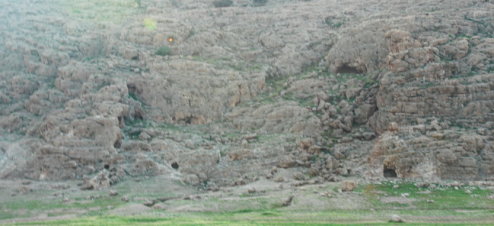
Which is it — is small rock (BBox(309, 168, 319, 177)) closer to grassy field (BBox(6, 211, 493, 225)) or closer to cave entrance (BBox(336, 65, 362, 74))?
grassy field (BBox(6, 211, 493, 225))

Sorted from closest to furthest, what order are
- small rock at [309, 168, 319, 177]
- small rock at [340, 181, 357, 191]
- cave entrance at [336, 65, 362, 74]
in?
small rock at [340, 181, 357, 191]
small rock at [309, 168, 319, 177]
cave entrance at [336, 65, 362, 74]

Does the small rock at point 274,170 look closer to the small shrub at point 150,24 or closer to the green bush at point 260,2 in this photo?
the small shrub at point 150,24

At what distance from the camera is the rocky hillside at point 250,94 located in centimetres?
3500

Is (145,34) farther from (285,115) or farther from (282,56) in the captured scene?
(285,115)

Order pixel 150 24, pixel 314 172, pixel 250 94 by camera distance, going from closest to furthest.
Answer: pixel 314 172, pixel 250 94, pixel 150 24

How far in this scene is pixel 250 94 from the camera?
153 ft

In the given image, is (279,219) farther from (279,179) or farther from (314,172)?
(314,172)

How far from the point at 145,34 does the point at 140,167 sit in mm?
21884

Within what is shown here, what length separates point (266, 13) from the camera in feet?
200

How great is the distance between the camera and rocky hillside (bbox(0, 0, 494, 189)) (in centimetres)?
3500

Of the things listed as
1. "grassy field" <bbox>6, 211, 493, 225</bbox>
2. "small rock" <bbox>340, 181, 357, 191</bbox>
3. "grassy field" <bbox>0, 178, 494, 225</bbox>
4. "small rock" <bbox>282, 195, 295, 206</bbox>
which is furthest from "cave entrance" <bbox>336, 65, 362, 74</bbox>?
"grassy field" <bbox>6, 211, 493, 225</bbox>

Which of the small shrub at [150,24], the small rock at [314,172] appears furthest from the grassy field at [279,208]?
the small shrub at [150,24]

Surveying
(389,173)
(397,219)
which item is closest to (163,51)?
(389,173)

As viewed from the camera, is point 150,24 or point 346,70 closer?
point 346,70
